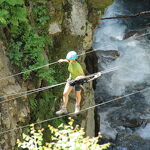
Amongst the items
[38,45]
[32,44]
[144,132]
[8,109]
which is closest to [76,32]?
[38,45]

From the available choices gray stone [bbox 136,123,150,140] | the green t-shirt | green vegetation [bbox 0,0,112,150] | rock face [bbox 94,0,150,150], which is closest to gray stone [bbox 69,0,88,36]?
green vegetation [bbox 0,0,112,150]

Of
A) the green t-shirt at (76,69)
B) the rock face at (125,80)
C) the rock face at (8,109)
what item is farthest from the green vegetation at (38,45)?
the rock face at (125,80)

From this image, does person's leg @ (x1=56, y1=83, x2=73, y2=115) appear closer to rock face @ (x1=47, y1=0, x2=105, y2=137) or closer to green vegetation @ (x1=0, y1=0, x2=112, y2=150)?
green vegetation @ (x1=0, y1=0, x2=112, y2=150)

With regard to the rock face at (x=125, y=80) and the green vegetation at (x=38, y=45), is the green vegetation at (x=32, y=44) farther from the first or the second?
the rock face at (x=125, y=80)

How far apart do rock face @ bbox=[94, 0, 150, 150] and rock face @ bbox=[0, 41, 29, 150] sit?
738 centimetres

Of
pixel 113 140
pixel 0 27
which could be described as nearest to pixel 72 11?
pixel 0 27

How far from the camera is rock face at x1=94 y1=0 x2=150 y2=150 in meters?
16.3

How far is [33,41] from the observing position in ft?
35.2

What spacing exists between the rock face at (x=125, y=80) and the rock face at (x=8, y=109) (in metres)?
7.38

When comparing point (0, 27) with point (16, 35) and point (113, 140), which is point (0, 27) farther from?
point (113, 140)

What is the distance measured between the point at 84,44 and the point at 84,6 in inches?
64.4

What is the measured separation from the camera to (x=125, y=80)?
18.8m

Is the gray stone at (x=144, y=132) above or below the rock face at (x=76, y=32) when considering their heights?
below

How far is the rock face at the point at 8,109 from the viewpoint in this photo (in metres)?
9.75
